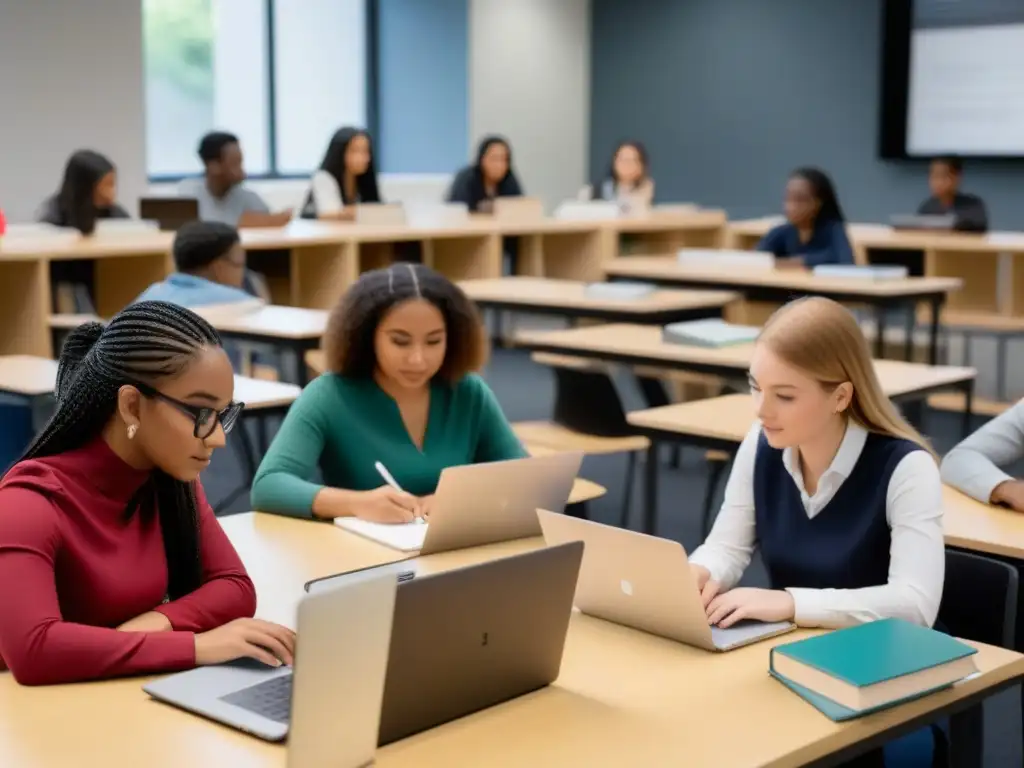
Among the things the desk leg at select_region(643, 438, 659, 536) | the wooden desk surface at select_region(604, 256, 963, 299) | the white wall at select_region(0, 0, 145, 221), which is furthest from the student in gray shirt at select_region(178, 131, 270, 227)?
the desk leg at select_region(643, 438, 659, 536)

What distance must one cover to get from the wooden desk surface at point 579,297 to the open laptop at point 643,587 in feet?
12.5

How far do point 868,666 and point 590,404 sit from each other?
285 cm

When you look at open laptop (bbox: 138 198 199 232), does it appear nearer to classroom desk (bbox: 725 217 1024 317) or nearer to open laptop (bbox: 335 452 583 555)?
classroom desk (bbox: 725 217 1024 317)

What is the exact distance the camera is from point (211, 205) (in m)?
7.84

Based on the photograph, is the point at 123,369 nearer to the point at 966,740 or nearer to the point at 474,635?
the point at 474,635

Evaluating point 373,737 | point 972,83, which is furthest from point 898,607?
point 972,83

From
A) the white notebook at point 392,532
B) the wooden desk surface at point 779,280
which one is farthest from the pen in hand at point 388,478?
the wooden desk surface at point 779,280

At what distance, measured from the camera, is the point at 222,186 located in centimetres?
788

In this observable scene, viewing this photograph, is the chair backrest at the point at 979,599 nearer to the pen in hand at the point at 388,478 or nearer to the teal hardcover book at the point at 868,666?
the teal hardcover book at the point at 868,666

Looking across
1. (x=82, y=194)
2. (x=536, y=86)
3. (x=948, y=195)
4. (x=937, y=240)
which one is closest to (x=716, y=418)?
(x=82, y=194)

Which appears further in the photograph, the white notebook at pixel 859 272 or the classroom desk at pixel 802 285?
the white notebook at pixel 859 272

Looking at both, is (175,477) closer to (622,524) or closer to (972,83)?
(622,524)

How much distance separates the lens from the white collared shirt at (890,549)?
6.53 ft

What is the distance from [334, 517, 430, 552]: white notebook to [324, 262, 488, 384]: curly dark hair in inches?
16.4
